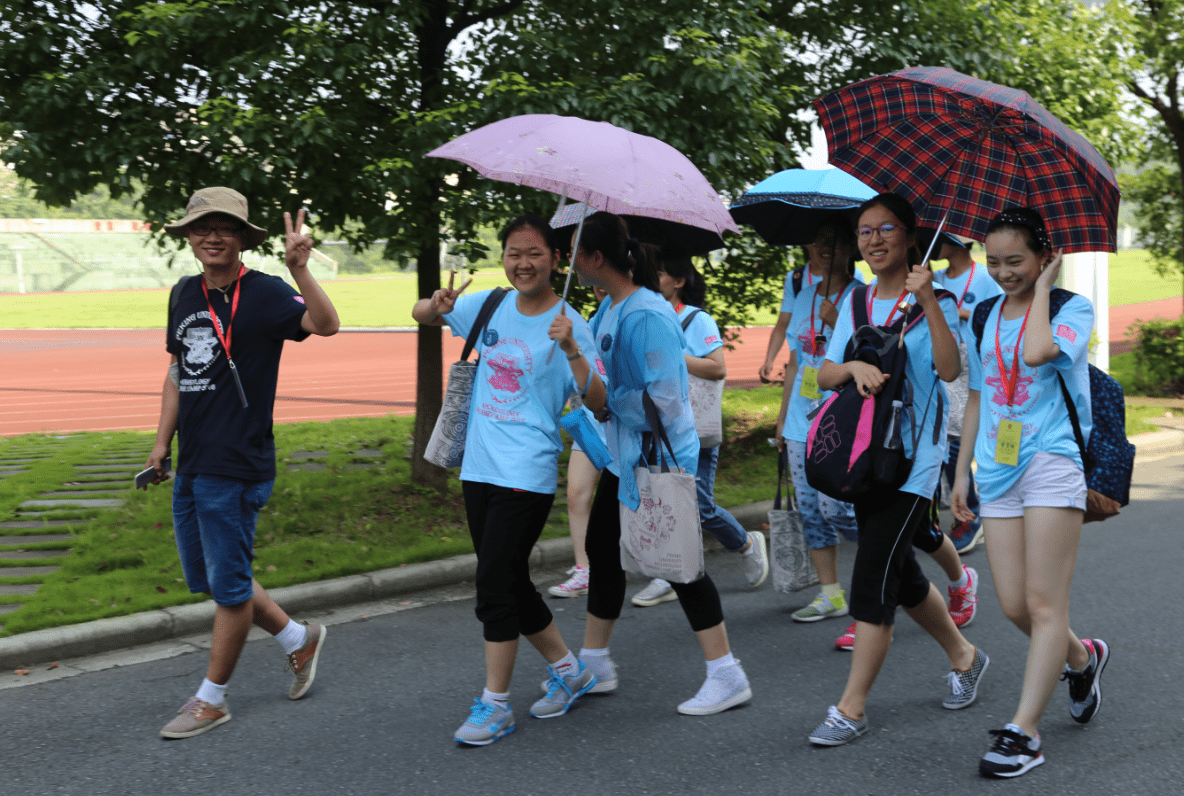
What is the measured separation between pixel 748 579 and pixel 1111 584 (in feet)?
6.73

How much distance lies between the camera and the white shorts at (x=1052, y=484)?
3.43 m

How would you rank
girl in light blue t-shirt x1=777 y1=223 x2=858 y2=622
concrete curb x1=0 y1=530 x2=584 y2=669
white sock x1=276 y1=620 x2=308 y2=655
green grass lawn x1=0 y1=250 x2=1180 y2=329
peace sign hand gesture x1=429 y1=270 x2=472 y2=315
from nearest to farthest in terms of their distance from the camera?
1. peace sign hand gesture x1=429 y1=270 x2=472 y2=315
2. white sock x1=276 y1=620 x2=308 y2=655
3. concrete curb x1=0 y1=530 x2=584 y2=669
4. girl in light blue t-shirt x1=777 y1=223 x2=858 y2=622
5. green grass lawn x1=0 y1=250 x2=1180 y2=329

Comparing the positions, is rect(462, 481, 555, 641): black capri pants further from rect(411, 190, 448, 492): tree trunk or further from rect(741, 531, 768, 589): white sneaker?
Result: rect(411, 190, 448, 492): tree trunk

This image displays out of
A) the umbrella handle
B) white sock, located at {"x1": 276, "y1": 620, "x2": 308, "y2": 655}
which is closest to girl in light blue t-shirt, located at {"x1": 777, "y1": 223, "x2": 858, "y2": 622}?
the umbrella handle

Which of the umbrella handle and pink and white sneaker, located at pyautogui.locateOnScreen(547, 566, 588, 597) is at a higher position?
the umbrella handle

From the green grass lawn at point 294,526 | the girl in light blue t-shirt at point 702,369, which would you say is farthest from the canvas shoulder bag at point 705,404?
the green grass lawn at point 294,526

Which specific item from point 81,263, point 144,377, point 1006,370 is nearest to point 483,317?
point 1006,370

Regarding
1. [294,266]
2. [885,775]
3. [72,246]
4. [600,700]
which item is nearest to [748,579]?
[600,700]

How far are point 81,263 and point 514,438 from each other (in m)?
60.8

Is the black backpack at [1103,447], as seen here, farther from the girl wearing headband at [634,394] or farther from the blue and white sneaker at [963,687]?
the girl wearing headband at [634,394]

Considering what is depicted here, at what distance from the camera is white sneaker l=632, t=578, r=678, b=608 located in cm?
572

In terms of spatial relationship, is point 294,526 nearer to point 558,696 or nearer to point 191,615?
point 191,615

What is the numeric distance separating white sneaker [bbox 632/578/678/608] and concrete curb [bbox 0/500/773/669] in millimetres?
922

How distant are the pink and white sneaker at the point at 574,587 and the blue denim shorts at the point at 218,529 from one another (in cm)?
223
